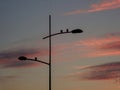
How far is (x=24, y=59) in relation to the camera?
3775 centimetres

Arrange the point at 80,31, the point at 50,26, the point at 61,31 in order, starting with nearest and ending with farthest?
the point at 80,31 < the point at 61,31 < the point at 50,26

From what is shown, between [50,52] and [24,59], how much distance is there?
253 cm

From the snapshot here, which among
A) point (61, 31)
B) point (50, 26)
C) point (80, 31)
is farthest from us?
point (50, 26)

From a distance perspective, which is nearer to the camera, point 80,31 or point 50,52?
point 80,31

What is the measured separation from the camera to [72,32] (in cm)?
3453

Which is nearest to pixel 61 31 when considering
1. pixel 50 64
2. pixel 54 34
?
pixel 54 34

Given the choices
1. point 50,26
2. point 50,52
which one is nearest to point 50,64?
point 50,52

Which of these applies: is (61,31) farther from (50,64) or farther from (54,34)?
(50,64)

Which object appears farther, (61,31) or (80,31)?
(61,31)

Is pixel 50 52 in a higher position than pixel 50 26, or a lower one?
A: lower

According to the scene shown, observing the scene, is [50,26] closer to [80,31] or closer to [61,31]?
[61,31]

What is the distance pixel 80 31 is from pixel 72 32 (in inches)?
40.7

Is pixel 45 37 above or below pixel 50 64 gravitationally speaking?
above

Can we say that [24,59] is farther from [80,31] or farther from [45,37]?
[80,31]
